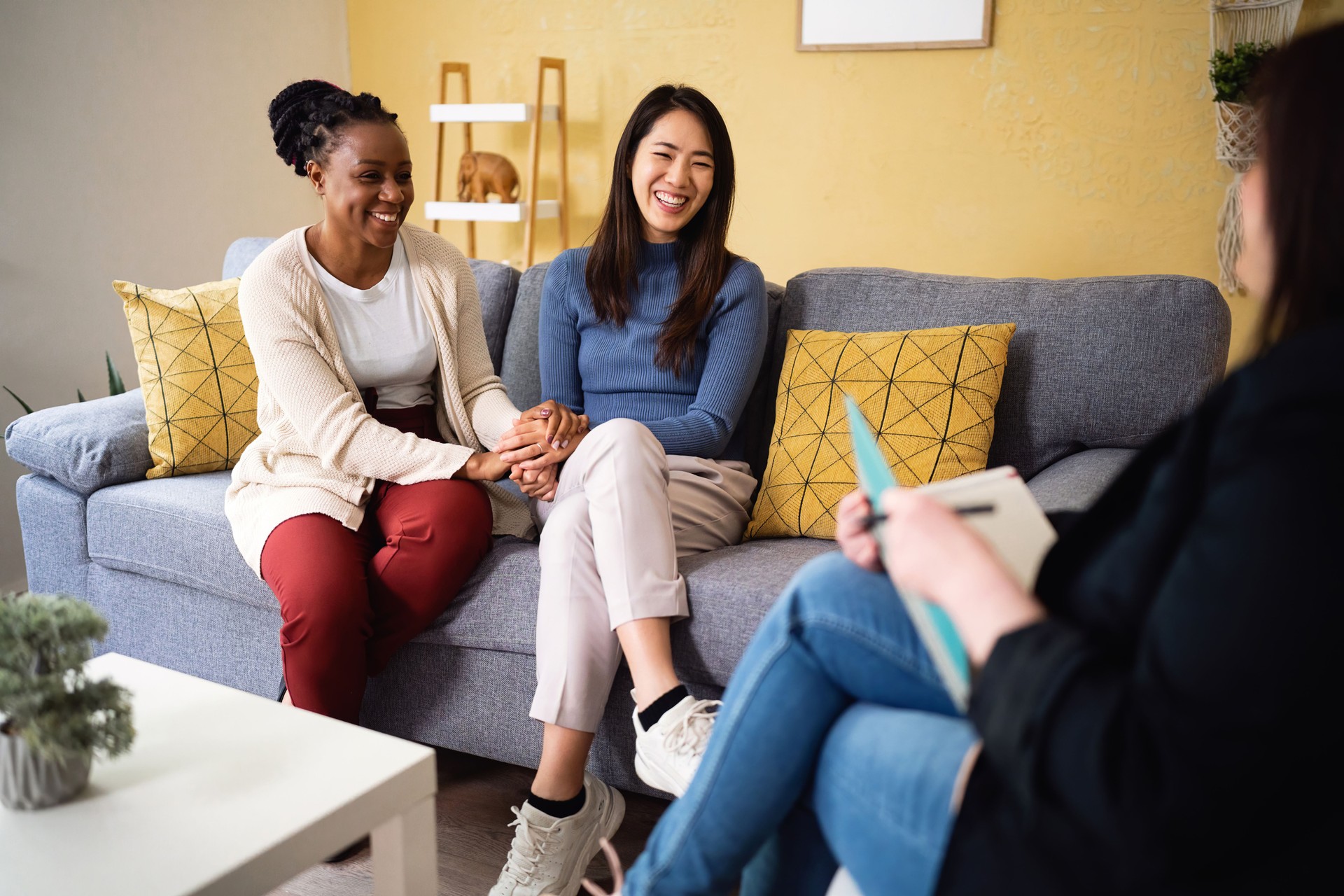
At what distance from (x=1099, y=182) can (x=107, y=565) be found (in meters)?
2.68

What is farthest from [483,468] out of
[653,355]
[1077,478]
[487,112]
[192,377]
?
[487,112]

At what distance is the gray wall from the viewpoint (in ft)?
9.18

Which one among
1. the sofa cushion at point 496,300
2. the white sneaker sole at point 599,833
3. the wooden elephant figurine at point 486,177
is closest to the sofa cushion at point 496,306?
A: the sofa cushion at point 496,300

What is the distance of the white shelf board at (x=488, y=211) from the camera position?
353cm

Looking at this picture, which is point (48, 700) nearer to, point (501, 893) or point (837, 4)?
point (501, 893)

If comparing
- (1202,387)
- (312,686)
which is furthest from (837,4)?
(312,686)

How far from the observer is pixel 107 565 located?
2.08m

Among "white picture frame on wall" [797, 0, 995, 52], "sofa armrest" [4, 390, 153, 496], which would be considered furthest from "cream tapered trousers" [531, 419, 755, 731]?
"white picture frame on wall" [797, 0, 995, 52]

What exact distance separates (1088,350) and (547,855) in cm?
121

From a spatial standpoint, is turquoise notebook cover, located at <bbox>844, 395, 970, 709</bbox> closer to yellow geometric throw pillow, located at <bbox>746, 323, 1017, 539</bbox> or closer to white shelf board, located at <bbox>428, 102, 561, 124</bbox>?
yellow geometric throw pillow, located at <bbox>746, 323, 1017, 539</bbox>

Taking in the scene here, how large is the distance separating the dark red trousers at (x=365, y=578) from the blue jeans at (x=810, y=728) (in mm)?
744

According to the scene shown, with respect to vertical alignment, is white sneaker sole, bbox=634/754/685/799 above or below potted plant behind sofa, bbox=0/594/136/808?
below

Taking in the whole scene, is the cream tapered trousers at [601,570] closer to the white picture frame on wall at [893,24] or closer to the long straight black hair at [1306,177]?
the long straight black hair at [1306,177]

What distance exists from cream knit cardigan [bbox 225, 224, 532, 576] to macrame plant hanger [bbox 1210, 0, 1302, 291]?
210 centimetres
